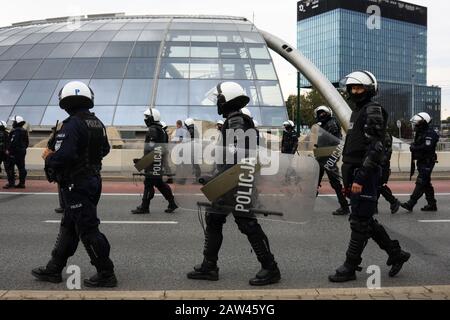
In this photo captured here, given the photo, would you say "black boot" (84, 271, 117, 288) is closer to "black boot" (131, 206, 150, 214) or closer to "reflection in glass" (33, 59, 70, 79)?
"black boot" (131, 206, 150, 214)

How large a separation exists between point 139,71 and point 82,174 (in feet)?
81.0

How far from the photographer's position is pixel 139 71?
28500mm

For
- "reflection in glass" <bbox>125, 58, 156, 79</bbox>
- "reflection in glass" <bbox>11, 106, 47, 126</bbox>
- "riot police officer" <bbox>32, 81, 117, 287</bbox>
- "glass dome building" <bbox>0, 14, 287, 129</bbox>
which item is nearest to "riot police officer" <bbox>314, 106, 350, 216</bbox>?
"riot police officer" <bbox>32, 81, 117, 287</bbox>

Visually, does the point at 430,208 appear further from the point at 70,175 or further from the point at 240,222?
the point at 70,175

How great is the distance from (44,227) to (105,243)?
3555 mm

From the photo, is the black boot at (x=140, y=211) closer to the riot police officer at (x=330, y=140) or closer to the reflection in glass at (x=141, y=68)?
the riot police officer at (x=330, y=140)

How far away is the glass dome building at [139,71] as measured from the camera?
26.4m

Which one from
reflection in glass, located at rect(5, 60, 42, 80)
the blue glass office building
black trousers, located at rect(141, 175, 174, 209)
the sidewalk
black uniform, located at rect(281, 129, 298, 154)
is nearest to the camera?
the sidewalk

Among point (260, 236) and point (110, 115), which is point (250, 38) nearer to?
point (110, 115)

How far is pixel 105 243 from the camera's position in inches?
183

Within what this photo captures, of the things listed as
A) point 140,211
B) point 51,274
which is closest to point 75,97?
point 51,274

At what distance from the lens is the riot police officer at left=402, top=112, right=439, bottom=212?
9.17 m

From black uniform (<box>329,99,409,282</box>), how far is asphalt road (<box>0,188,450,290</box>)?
203 millimetres
